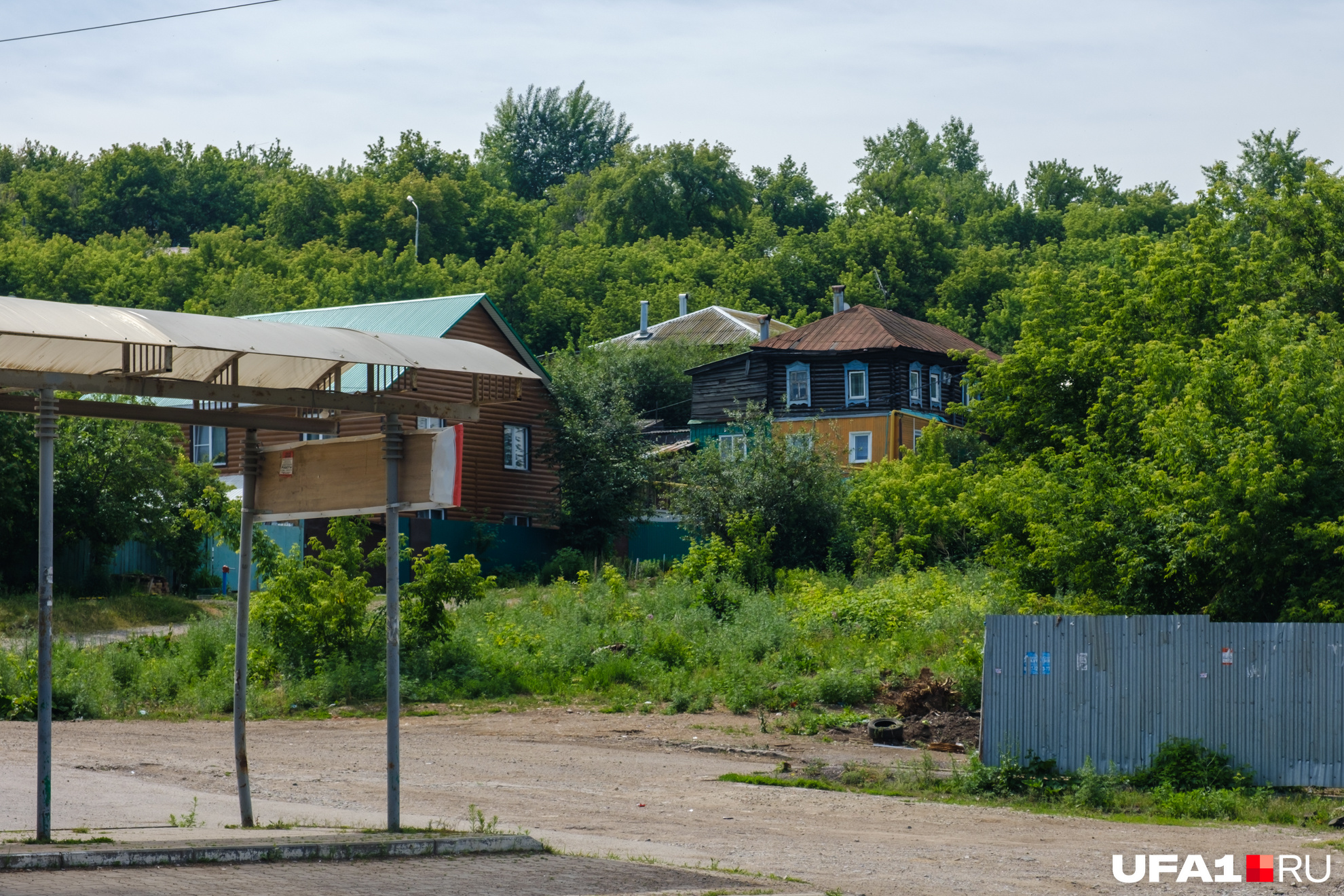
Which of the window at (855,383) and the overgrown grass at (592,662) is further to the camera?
the window at (855,383)

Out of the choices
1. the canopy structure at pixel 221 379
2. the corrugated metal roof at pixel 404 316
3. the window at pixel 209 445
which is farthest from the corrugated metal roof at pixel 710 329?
the canopy structure at pixel 221 379

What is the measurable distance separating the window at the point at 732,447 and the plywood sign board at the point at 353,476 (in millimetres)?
29409

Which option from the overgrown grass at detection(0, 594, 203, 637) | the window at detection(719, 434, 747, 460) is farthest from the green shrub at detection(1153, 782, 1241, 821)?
the window at detection(719, 434, 747, 460)

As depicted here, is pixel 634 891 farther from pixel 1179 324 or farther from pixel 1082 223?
pixel 1082 223

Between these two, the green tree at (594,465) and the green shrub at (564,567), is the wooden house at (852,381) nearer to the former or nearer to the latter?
the green tree at (594,465)

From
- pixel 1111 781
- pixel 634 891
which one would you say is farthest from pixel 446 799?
pixel 1111 781

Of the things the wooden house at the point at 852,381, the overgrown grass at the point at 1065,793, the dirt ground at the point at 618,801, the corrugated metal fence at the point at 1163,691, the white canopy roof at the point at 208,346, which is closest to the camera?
the white canopy roof at the point at 208,346

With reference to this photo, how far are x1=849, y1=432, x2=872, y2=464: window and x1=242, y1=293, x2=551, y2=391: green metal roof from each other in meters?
14.0

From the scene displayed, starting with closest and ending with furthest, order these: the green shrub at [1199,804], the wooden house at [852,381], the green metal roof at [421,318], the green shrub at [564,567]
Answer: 1. the green shrub at [1199,804]
2. the green shrub at [564,567]
3. the green metal roof at [421,318]
4. the wooden house at [852,381]

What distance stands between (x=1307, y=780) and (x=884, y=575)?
68.7ft

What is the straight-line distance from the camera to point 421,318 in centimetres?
4556

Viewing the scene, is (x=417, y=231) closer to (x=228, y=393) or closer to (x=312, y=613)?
(x=312, y=613)

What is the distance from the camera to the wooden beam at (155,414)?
32.5 feet

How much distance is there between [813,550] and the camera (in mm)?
39562
